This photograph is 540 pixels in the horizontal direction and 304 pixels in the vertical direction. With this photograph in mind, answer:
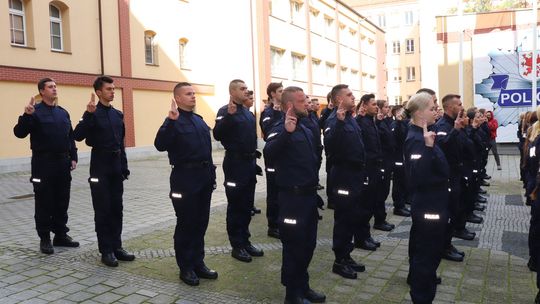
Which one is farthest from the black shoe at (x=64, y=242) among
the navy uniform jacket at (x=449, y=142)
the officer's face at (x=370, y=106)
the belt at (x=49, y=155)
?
the navy uniform jacket at (x=449, y=142)

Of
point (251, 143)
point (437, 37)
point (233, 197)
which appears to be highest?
point (437, 37)

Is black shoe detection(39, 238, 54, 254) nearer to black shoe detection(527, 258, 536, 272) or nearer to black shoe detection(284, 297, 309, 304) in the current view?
black shoe detection(284, 297, 309, 304)

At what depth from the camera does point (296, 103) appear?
4520 mm

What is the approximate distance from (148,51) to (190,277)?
792 inches

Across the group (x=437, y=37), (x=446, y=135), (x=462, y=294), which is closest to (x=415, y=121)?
(x=446, y=135)

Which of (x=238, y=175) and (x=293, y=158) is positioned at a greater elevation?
(x=293, y=158)

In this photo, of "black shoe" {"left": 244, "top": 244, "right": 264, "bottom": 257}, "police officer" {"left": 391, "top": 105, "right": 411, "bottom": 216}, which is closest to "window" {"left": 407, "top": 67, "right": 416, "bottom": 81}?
"police officer" {"left": 391, "top": 105, "right": 411, "bottom": 216}

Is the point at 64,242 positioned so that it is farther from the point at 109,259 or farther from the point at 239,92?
the point at 239,92

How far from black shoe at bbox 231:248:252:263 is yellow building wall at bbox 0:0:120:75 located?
14206mm

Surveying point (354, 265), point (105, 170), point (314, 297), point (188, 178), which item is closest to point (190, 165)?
point (188, 178)

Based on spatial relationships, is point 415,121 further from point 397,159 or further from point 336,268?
point 397,159

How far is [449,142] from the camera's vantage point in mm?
5438

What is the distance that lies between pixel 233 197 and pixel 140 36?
1840 centimetres

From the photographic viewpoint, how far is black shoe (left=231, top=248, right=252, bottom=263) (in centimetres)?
603
